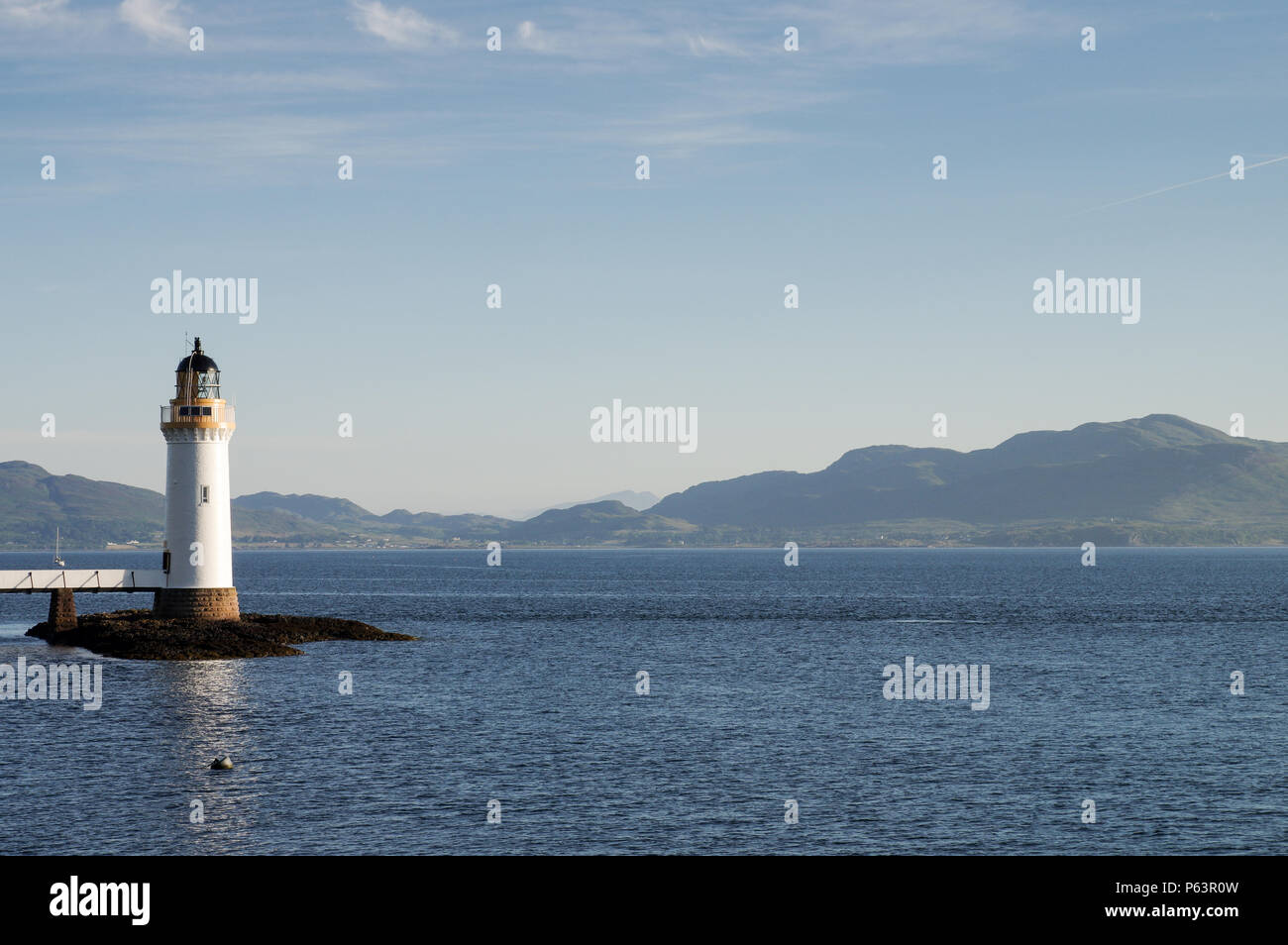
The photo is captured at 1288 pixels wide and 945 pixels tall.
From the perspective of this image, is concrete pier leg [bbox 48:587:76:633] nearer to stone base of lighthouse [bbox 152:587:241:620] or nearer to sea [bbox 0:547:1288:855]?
sea [bbox 0:547:1288:855]

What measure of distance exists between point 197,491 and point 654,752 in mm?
42515

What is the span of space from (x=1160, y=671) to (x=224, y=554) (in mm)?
61657

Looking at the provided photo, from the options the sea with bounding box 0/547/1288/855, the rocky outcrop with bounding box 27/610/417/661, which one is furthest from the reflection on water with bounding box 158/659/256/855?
the rocky outcrop with bounding box 27/610/417/661

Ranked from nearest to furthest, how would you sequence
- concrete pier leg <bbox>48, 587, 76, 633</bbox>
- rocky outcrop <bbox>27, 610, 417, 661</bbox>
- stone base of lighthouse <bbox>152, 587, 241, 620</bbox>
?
rocky outcrop <bbox>27, 610, 417, 661</bbox>
stone base of lighthouse <bbox>152, 587, 241, 620</bbox>
concrete pier leg <bbox>48, 587, 76, 633</bbox>

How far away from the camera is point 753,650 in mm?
96750

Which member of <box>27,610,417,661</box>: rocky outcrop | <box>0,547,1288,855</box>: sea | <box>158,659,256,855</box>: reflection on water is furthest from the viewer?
<box>27,610,417,661</box>: rocky outcrop

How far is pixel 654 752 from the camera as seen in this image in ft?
166

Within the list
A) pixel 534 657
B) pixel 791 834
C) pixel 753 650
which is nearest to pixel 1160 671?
pixel 753 650

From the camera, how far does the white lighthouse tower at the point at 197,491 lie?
264ft

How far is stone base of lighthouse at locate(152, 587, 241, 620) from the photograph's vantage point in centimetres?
8262

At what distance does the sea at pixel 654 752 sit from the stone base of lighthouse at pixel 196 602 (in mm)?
6582
